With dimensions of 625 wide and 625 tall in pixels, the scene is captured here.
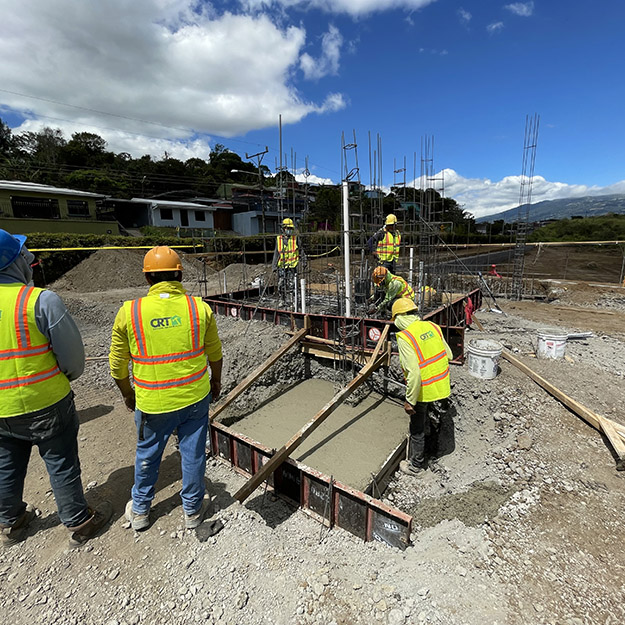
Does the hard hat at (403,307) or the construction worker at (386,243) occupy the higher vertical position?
the construction worker at (386,243)

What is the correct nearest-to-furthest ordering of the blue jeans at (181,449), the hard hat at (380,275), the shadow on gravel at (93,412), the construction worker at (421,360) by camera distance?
1. the blue jeans at (181,449)
2. the construction worker at (421,360)
3. the shadow on gravel at (93,412)
4. the hard hat at (380,275)

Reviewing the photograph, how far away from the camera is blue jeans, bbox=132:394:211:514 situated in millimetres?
2457

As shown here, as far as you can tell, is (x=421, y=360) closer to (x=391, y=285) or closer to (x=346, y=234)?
(x=391, y=285)

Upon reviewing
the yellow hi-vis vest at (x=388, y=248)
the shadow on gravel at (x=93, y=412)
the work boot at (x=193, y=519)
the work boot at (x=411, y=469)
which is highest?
the yellow hi-vis vest at (x=388, y=248)

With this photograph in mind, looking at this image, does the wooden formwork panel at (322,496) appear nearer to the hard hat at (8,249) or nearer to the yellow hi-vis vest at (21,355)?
the yellow hi-vis vest at (21,355)

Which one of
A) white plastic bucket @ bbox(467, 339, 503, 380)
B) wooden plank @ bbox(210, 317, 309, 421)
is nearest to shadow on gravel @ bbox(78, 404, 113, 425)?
wooden plank @ bbox(210, 317, 309, 421)

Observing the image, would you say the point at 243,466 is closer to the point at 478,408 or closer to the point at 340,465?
the point at 340,465

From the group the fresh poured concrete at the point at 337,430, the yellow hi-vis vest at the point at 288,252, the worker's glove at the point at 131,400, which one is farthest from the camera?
the yellow hi-vis vest at the point at 288,252

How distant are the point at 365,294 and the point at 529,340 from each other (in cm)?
323

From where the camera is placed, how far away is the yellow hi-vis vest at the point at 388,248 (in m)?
6.87

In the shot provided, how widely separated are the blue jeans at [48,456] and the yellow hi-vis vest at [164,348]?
49cm

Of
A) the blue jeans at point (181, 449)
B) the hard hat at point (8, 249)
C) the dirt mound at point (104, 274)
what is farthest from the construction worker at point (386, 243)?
the dirt mound at point (104, 274)

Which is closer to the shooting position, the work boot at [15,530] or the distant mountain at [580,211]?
the work boot at [15,530]

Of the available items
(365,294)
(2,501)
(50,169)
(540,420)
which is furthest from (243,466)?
(50,169)
